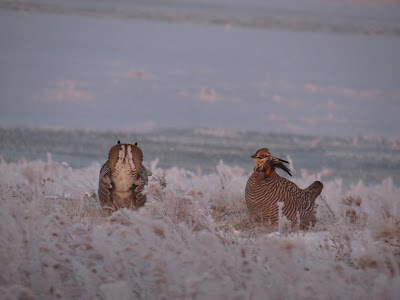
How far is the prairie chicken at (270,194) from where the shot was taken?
7340mm

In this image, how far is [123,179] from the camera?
23.3ft

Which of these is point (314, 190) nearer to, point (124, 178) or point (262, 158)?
point (262, 158)

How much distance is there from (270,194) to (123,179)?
1618 mm

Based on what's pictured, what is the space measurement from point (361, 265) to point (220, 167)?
5288 millimetres

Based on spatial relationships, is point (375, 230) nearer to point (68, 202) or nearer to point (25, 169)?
point (68, 202)

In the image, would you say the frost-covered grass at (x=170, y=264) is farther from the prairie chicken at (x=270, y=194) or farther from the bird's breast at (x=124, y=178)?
the prairie chicken at (x=270, y=194)

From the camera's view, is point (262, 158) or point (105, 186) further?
point (262, 158)

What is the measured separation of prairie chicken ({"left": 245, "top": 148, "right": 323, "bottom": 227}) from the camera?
7.34m

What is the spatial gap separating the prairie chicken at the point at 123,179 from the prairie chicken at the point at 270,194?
4.01ft

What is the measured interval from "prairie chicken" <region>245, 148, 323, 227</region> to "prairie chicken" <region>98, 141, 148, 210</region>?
122 centimetres

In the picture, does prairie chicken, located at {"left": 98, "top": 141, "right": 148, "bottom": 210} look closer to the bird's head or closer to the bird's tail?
the bird's head

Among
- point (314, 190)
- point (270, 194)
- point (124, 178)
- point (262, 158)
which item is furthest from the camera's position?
point (314, 190)

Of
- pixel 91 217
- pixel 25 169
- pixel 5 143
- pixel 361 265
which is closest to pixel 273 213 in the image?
pixel 91 217

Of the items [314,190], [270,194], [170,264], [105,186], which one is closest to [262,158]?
[270,194]
